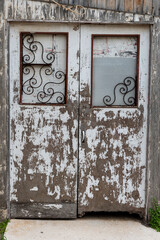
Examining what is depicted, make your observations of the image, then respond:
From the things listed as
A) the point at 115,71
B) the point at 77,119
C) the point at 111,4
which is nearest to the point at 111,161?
the point at 77,119

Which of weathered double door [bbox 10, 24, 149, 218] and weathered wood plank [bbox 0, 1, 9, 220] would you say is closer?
weathered wood plank [bbox 0, 1, 9, 220]

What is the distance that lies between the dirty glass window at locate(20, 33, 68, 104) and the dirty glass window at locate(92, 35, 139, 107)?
40 cm

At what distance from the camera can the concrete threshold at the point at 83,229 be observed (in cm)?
414

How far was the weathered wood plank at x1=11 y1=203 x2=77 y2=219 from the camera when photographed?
14.9ft

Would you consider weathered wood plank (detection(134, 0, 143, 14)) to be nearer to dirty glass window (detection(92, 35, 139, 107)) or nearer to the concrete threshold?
dirty glass window (detection(92, 35, 139, 107))

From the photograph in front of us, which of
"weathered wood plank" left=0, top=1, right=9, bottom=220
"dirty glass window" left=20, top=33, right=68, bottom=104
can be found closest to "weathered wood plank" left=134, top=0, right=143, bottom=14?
"dirty glass window" left=20, top=33, right=68, bottom=104

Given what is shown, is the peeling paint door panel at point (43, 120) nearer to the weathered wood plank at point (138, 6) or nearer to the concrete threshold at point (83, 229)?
the concrete threshold at point (83, 229)

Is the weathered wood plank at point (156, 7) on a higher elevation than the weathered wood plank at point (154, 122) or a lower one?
higher

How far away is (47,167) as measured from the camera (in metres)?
4.52

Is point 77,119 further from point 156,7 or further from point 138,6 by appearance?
point 156,7

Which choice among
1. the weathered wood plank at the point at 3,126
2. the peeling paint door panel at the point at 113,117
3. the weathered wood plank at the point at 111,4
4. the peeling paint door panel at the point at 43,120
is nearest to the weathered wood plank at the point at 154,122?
the peeling paint door panel at the point at 113,117

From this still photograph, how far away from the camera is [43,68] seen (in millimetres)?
4457

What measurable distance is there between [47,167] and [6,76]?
123cm

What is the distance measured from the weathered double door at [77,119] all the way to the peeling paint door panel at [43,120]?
1cm
